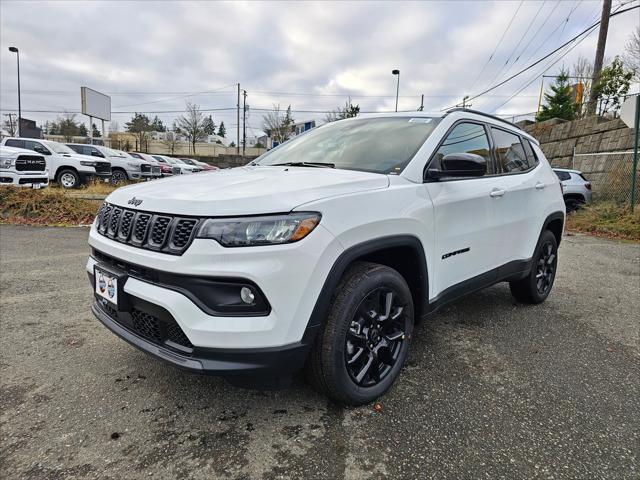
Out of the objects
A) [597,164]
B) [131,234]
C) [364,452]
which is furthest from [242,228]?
[597,164]

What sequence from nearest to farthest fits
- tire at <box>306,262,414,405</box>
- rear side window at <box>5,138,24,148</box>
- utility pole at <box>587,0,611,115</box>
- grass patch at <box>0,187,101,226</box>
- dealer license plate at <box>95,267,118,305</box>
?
tire at <box>306,262,414,405</box>
dealer license plate at <box>95,267,118,305</box>
grass patch at <box>0,187,101,226</box>
rear side window at <box>5,138,24,148</box>
utility pole at <box>587,0,611,115</box>

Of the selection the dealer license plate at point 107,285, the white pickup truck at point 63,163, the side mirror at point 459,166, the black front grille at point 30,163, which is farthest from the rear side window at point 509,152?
Answer: the white pickup truck at point 63,163

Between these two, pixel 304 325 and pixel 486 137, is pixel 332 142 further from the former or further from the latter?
A: pixel 304 325

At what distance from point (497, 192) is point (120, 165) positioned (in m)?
17.8

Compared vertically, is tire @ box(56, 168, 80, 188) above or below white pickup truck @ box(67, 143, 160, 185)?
below

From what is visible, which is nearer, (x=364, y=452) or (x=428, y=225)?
(x=364, y=452)

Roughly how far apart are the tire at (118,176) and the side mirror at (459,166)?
16.1 meters

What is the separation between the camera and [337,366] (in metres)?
2.14

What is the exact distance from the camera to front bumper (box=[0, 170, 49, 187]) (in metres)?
10.0

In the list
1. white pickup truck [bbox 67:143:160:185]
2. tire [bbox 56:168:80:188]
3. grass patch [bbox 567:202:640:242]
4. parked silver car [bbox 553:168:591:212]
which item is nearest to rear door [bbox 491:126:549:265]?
grass patch [bbox 567:202:640:242]

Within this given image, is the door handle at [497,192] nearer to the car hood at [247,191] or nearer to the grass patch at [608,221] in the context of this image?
the car hood at [247,191]

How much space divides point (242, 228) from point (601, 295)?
15.0 ft

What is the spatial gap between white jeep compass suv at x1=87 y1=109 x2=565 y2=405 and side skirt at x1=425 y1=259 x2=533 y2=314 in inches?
0.7

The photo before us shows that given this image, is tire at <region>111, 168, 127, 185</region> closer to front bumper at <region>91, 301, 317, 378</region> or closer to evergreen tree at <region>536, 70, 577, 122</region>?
front bumper at <region>91, 301, 317, 378</region>
